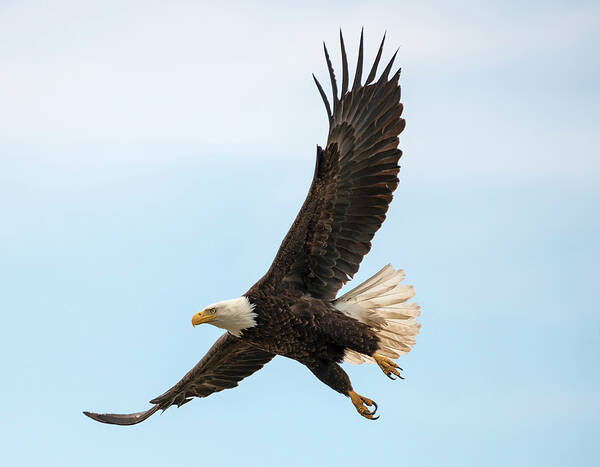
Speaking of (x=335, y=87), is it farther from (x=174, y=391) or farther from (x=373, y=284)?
(x=174, y=391)

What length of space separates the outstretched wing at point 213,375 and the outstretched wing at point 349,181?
1.73 metres

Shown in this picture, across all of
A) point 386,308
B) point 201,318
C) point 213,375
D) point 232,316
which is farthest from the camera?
point 213,375

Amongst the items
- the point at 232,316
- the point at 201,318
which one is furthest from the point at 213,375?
the point at 232,316

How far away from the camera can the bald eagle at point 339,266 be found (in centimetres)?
1131

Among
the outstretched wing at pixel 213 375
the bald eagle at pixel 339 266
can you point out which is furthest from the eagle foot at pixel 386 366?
the outstretched wing at pixel 213 375

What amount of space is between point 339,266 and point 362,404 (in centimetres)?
140

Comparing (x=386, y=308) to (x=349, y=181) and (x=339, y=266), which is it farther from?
(x=349, y=181)

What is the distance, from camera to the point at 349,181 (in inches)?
448

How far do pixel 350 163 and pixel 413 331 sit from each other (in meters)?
1.86

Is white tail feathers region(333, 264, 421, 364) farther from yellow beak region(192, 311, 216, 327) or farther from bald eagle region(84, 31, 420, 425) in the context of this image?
yellow beak region(192, 311, 216, 327)

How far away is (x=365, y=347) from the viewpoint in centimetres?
1140

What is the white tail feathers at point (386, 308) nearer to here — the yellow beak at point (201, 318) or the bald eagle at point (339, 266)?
the bald eagle at point (339, 266)

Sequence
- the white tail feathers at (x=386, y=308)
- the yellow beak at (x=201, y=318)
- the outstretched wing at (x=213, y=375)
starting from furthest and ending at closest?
the outstretched wing at (x=213, y=375), the white tail feathers at (x=386, y=308), the yellow beak at (x=201, y=318)

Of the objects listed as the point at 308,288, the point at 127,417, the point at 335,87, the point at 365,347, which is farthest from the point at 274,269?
the point at 127,417
